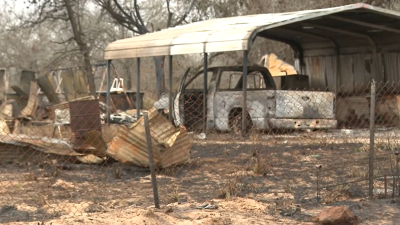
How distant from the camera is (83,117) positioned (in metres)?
10.2

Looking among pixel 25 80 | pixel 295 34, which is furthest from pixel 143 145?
pixel 25 80

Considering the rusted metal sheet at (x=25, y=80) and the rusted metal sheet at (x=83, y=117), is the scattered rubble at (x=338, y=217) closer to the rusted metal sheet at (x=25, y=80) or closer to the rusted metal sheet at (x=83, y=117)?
the rusted metal sheet at (x=83, y=117)

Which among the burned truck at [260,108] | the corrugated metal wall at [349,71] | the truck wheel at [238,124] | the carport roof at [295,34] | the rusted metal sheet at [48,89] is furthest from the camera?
the rusted metal sheet at [48,89]

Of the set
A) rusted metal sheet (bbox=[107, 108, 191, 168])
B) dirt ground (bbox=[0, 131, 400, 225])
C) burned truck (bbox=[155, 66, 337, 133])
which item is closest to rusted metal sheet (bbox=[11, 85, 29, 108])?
burned truck (bbox=[155, 66, 337, 133])

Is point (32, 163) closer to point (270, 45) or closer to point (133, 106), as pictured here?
point (133, 106)

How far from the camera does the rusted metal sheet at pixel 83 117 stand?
32.8 ft

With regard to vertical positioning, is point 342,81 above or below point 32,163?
above

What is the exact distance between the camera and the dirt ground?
5911 millimetres

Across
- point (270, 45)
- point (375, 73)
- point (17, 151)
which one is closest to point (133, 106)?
point (270, 45)

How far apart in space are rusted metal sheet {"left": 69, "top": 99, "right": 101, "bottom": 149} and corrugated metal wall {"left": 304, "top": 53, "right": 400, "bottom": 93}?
8.39 meters

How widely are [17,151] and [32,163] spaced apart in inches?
12.4

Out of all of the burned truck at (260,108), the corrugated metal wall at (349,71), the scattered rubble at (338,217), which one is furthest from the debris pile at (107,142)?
the corrugated metal wall at (349,71)

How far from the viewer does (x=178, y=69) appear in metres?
35.7

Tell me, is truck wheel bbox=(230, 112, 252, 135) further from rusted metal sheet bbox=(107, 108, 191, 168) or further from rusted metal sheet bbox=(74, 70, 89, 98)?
rusted metal sheet bbox=(74, 70, 89, 98)
